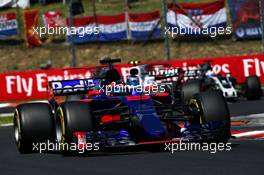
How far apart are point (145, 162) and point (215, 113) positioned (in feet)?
6.75

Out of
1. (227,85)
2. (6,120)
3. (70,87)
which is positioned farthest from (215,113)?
(227,85)

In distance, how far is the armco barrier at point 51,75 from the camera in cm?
2862

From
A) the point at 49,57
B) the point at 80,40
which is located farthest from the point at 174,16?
the point at 49,57

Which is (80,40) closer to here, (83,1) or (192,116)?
(83,1)

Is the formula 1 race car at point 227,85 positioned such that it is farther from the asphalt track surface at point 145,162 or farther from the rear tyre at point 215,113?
the rear tyre at point 215,113

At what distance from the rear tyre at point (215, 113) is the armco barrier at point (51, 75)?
15941mm

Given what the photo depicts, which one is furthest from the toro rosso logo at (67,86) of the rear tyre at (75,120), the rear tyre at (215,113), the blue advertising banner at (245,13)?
the blue advertising banner at (245,13)

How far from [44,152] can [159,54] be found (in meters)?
22.8

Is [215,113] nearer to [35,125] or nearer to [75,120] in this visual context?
[75,120]

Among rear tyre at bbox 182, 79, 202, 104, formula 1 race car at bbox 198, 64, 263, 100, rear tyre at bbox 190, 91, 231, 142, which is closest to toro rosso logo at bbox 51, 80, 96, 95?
rear tyre at bbox 190, 91, 231, 142

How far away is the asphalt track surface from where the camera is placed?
9.68 metres

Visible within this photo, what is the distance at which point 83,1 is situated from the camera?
138 feet

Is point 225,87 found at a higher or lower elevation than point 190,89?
lower

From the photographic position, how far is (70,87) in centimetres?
1460
